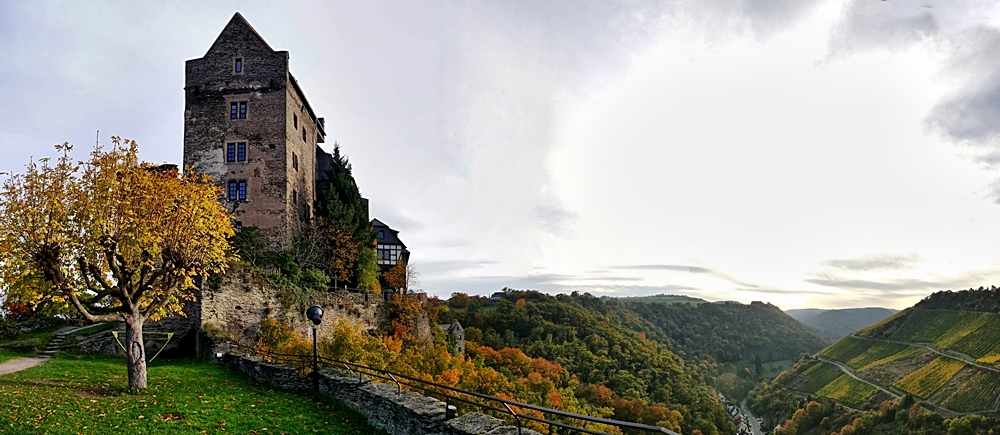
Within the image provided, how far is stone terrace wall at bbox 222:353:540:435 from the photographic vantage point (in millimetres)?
7617

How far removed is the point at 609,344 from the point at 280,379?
6192cm

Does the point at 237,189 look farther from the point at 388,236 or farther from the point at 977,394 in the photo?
the point at 977,394

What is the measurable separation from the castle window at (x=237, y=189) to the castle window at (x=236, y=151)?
1.27 meters

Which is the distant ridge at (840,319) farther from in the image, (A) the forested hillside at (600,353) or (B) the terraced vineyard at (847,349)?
(A) the forested hillside at (600,353)

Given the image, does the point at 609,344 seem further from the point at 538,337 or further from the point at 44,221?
the point at 44,221

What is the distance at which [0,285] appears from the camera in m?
11.9

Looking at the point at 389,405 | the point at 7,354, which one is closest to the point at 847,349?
the point at 389,405

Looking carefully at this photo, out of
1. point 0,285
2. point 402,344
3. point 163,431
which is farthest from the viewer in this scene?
point 402,344

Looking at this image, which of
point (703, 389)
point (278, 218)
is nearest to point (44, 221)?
point (278, 218)

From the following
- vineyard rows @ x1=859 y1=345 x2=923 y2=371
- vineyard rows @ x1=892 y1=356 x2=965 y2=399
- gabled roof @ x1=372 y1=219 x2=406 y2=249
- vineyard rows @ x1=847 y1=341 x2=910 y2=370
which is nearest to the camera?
gabled roof @ x1=372 y1=219 x2=406 y2=249

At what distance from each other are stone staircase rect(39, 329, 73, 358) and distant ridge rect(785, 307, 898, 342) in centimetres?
16717

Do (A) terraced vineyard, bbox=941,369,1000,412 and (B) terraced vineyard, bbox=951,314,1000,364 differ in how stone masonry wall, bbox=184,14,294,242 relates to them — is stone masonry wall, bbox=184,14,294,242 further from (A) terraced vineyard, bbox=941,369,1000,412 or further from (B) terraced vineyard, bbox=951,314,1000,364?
(B) terraced vineyard, bbox=951,314,1000,364

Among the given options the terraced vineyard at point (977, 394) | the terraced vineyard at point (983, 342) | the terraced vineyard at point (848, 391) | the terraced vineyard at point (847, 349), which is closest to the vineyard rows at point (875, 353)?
the terraced vineyard at point (847, 349)

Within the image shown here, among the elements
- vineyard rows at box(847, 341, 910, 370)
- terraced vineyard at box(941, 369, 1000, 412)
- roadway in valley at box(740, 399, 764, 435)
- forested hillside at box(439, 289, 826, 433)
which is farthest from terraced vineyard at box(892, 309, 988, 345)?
roadway in valley at box(740, 399, 764, 435)
